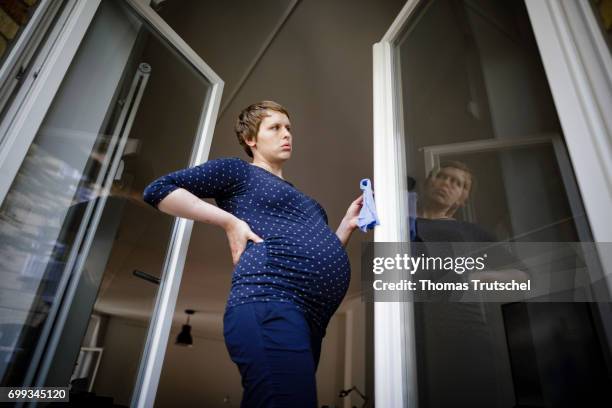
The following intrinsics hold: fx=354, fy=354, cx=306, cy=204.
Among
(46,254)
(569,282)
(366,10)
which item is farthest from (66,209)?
(366,10)

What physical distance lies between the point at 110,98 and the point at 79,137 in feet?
0.65

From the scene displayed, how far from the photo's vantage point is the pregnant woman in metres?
0.73

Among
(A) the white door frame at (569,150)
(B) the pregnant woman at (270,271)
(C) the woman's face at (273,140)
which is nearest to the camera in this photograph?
(A) the white door frame at (569,150)

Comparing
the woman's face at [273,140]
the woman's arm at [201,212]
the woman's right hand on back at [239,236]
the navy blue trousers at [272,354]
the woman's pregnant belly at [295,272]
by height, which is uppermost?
the woman's face at [273,140]

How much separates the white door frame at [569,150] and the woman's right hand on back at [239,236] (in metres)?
0.39

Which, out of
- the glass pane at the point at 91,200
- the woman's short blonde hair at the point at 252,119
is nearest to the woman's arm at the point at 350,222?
the woman's short blonde hair at the point at 252,119

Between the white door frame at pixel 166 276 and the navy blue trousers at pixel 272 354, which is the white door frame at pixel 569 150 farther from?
the white door frame at pixel 166 276

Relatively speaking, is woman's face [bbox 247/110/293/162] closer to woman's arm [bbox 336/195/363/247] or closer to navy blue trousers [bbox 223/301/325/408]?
woman's arm [bbox 336/195/363/247]

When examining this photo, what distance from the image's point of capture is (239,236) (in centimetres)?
91

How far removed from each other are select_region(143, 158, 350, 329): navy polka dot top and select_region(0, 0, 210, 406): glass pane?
1.22 ft

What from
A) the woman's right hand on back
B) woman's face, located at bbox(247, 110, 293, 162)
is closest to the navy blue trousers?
the woman's right hand on back

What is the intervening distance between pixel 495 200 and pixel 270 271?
2.05 ft

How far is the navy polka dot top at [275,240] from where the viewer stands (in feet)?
2.72

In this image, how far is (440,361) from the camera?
38.4 inches
